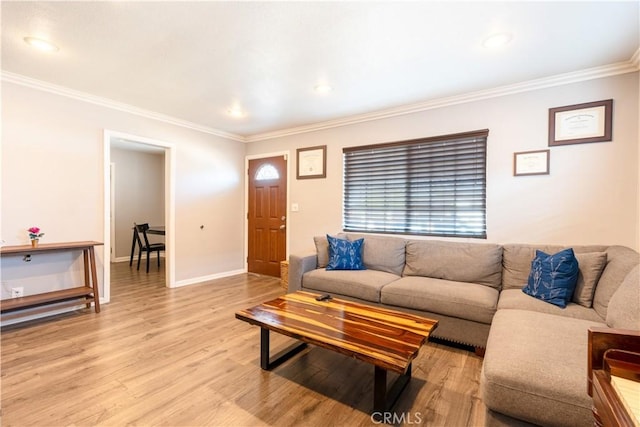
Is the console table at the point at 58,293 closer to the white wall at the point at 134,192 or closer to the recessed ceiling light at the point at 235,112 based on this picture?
the recessed ceiling light at the point at 235,112

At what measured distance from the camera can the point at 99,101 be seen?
3.32m

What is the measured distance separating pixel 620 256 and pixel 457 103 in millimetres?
1993

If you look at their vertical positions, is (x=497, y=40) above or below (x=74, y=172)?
above

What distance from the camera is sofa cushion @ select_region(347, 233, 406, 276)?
3.21 meters

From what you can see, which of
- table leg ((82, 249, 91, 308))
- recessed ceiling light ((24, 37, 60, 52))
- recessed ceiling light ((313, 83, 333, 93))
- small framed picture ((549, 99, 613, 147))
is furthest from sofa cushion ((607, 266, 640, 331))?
table leg ((82, 249, 91, 308))

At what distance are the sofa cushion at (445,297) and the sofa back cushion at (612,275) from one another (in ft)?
2.04

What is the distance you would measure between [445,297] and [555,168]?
1.64 meters

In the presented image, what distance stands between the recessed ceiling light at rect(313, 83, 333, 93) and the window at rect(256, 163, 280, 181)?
192 cm

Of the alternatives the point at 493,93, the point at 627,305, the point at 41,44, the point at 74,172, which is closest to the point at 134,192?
the point at 74,172

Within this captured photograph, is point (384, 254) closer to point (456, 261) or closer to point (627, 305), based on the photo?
point (456, 261)

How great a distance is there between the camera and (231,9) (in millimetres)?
1805

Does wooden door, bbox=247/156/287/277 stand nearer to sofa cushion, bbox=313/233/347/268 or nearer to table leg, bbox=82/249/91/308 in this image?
sofa cushion, bbox=313/233/347/268

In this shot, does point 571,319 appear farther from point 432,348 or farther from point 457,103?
point 457,103

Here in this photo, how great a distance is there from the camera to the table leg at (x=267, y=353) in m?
2.03
